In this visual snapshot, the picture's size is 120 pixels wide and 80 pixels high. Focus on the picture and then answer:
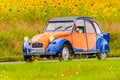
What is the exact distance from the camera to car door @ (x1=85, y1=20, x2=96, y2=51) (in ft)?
74.7

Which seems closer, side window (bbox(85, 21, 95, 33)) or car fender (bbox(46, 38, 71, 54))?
car fender (bbox(46, 38, 71, 54))

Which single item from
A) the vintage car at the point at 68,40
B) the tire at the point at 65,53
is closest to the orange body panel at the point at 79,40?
the vintage car at the point at 68,40

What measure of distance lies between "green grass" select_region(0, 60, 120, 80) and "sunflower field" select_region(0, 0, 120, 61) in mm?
10654

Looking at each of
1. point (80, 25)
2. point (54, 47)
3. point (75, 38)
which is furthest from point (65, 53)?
point (80, 25)

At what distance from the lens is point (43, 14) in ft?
105

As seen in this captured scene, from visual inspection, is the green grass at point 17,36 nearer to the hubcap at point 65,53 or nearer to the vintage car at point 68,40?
the vintage car at point 68,40

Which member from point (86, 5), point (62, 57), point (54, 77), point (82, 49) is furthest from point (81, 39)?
point (86, 5)

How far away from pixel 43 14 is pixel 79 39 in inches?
391

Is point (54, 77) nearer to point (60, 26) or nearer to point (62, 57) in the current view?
point (62, 57)

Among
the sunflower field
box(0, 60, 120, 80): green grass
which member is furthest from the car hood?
the sunflower field

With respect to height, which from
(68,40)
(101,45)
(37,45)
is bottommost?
(101,45)

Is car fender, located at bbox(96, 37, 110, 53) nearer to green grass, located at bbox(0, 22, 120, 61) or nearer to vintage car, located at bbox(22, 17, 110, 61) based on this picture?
vintage car, located at bbox(22, 17, 110, 61)

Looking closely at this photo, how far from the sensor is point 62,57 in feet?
67.8

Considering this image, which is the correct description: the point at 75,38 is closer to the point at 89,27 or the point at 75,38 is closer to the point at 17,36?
the point at 89,27
